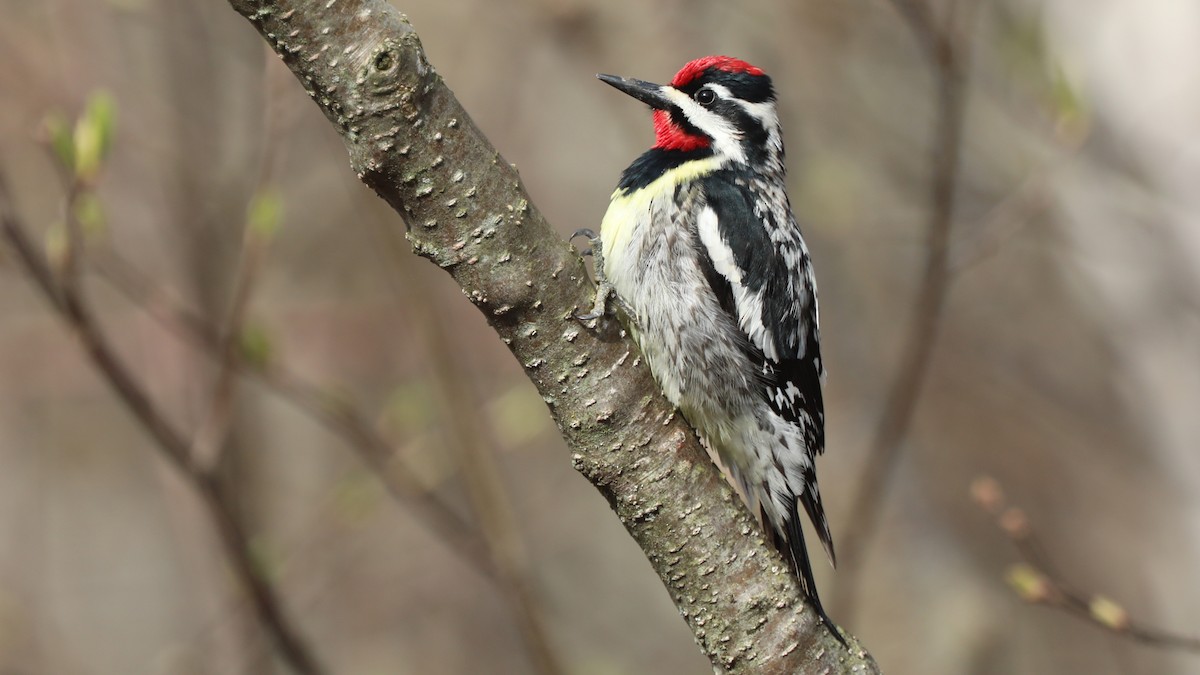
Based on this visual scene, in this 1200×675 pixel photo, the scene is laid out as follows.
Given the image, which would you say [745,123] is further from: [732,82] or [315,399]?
[315,399]

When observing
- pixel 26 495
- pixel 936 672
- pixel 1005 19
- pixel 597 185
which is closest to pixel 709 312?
pixel 1005 19

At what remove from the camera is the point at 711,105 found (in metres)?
3.10

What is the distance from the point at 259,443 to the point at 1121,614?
3.36 m

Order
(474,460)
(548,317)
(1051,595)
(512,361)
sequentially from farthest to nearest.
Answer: (512,361) → (474,460) → (1051,595) → (548,317)

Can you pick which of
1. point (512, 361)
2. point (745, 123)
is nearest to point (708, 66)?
point (745, 123)

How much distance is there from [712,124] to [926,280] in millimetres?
793

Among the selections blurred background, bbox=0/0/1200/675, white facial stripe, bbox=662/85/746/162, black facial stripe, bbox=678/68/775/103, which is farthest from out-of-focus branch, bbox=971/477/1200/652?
black facial stripe, bbox=678/68/775/103

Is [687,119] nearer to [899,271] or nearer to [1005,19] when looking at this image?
[1005,19]

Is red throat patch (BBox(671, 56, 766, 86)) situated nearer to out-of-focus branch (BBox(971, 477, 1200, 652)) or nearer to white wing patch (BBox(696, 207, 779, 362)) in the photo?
white wing patch (BBox(696, 207, 779, 362))

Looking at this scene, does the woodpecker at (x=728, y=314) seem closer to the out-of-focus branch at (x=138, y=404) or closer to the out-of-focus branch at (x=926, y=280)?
the out-of-focus branch at (x=926, y=280)

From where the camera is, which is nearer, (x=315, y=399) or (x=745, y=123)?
(x=315, y=399)

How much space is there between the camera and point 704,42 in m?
4.77

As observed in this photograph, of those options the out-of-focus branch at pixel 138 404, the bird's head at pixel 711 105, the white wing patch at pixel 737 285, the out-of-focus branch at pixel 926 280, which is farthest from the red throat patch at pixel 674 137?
the out-of-focus branch at pixel 138 404

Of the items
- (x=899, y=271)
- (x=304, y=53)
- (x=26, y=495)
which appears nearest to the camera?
(x=304, y=53)
